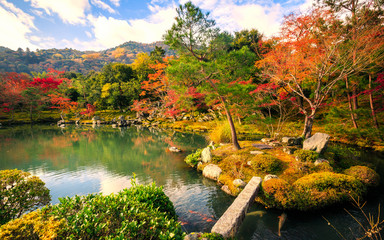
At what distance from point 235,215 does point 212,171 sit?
419 cm

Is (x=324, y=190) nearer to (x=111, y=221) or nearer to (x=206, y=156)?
(x=206, y=156)

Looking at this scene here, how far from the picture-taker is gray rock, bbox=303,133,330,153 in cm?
845

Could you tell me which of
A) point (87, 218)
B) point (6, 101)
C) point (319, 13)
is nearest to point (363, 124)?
point (319, 13)

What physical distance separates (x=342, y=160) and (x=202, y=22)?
10085 mm

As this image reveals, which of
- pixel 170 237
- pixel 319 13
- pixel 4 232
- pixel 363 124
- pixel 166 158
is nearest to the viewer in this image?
pixel 4 232

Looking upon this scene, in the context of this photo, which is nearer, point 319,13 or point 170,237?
point 170,237

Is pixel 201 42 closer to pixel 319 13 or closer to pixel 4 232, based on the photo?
pixel 319 13

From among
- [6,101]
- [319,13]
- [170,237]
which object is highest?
[319,13]

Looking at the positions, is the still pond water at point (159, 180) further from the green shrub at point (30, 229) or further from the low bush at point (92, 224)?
the green shrub at point (30, 229)

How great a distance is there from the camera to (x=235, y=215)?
16.1 feet

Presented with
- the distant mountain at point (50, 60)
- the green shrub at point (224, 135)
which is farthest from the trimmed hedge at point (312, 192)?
the distant mountain at point (50, 60)

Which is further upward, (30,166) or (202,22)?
(202,22)

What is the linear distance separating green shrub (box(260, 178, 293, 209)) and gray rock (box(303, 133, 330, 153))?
3712 mm

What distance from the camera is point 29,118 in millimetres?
36125
